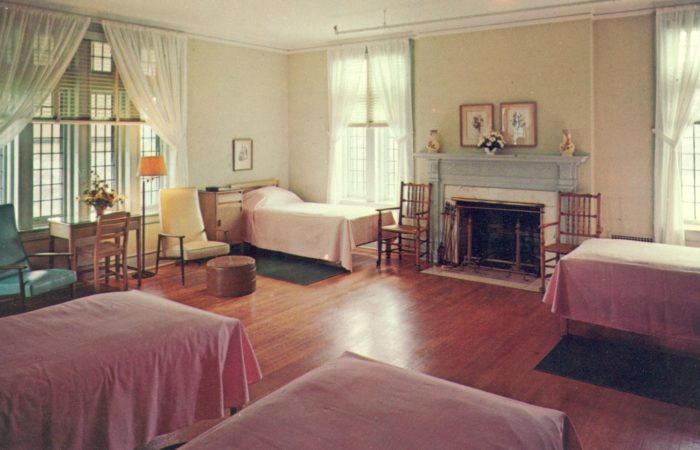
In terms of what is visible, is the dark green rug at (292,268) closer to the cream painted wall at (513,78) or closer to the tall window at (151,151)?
the tall window at (151,151)

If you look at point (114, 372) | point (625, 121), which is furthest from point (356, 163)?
point (114, 372)

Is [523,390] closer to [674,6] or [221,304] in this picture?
[221,304]

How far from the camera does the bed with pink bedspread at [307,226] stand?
7.53 meters

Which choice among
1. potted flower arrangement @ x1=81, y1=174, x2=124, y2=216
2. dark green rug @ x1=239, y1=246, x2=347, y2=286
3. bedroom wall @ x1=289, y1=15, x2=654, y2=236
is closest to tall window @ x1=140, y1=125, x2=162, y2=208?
potted flower arrangement @ x1=81, y1=174, x2=124, y2=216

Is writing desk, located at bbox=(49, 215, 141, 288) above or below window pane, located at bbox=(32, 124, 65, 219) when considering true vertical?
below

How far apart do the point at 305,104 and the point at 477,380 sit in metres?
6.25

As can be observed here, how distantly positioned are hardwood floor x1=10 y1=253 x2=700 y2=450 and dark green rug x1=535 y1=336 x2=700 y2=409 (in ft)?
0.38

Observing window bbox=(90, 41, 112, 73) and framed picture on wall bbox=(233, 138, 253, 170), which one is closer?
window bbox=(90, 41, 112, 73)

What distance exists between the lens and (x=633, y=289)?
455 cm

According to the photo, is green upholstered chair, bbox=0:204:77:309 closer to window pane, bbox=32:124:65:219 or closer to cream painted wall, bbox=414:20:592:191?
window pane, bbox=32:124:65:219

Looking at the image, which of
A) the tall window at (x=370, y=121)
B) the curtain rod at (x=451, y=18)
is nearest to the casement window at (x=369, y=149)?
the tall window at (x=370, y=121)

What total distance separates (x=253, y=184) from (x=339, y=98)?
1859 millimetres

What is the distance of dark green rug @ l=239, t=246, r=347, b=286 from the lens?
23.5 ft

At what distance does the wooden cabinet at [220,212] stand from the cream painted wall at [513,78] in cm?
271
